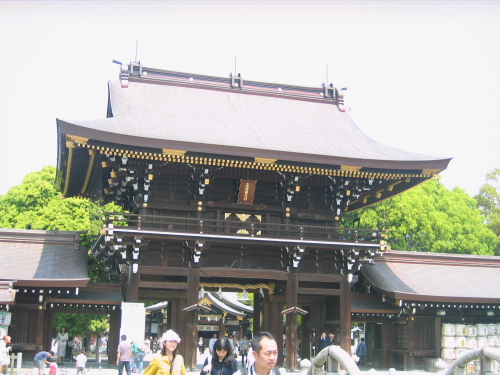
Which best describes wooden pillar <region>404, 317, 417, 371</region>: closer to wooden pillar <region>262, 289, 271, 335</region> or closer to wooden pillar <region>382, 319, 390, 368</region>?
wooden pillar <region>382, 319, 390, 368</region>

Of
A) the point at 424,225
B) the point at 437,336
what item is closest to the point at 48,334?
the point at 437,336

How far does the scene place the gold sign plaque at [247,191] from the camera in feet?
72.4

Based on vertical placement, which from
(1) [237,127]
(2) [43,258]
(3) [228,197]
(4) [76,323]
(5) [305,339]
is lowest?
(5) [305,339]

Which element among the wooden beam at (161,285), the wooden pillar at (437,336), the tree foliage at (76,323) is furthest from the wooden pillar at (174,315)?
the tree foliage at (76,323)

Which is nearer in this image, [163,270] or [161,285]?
[161,285]

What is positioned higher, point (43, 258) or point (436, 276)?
point (43, 258)

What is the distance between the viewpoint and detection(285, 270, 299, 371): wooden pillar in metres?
21.7

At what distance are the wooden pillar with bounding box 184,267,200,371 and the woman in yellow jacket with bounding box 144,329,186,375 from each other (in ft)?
43.6

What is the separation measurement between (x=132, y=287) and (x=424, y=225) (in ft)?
83.0

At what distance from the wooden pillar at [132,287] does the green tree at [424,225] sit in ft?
74.7

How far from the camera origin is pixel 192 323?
826 inches

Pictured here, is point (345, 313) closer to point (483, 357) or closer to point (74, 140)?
point (74, 140)

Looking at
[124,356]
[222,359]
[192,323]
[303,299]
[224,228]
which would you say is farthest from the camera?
[303,299]

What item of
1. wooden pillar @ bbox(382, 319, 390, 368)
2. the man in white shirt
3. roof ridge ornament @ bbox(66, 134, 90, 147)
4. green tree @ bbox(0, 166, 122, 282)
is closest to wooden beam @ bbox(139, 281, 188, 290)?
roof ridge ornament @ bbox(66, 134, 90, 147)
